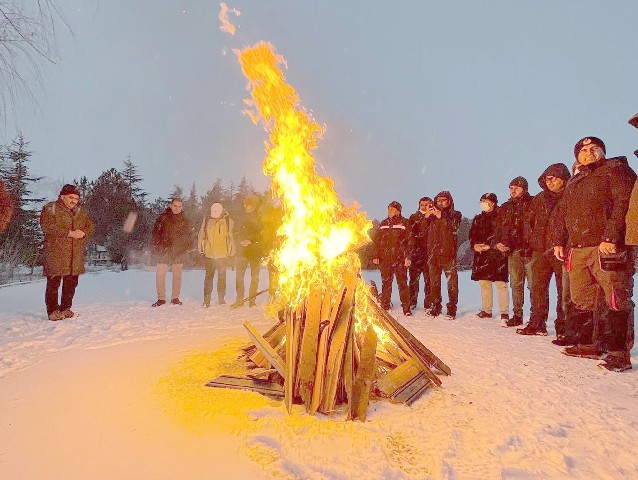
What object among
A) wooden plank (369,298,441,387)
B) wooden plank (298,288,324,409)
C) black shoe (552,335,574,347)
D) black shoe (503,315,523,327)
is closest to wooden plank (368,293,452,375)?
wooden plank (369,298,441,387)

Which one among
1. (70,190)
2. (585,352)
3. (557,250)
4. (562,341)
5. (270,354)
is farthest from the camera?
(70,190)

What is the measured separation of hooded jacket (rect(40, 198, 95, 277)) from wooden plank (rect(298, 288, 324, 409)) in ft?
18.6

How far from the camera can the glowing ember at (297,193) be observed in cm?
450

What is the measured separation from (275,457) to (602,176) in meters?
4.88

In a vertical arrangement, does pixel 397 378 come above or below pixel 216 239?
below

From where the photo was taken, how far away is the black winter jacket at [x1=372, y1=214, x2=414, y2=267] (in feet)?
29.3

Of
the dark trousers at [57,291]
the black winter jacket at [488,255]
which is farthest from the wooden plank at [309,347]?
the dark trousers at [57,291]

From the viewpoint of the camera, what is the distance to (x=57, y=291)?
7.29 metres

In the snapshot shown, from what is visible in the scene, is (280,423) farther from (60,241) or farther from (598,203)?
(60,241)

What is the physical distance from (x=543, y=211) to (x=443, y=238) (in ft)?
7.11

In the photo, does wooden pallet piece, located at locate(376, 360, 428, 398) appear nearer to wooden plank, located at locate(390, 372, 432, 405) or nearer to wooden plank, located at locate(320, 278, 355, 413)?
wooden plank, located at locate(390, 372, 432, 405)

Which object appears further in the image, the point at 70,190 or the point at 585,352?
the point at 70,190

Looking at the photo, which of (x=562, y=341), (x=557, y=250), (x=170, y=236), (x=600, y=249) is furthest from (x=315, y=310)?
(x=170, y=236)

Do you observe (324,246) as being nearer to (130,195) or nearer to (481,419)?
(481,419)
